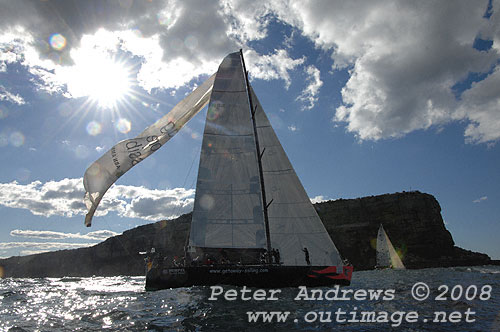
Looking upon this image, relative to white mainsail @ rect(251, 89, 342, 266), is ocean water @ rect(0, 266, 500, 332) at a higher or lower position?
lower

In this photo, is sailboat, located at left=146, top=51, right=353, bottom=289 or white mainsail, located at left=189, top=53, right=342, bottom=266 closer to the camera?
sailboat, located at left=146, top=51, right=353, bottom=289

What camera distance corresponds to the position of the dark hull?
47.6 feet

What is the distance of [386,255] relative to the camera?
51.6 m

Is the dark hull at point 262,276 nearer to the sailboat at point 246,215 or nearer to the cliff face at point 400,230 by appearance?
the sailboat at point 246,215

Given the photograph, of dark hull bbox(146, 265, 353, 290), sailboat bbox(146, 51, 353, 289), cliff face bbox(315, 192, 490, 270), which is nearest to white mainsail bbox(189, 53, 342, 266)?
sailboat bbox(146, 51, 353, 289)

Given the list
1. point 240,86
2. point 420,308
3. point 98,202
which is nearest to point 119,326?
point 98,202

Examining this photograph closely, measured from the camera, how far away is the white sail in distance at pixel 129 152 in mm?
16344

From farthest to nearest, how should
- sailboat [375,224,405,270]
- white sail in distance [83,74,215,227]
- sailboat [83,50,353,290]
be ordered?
sailboat [375,224,405,270]
white sail in distance [83,74,215,227]
sailboat [83,50,353,290]

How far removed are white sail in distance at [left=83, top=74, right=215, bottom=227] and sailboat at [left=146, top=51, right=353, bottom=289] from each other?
67.5 inches

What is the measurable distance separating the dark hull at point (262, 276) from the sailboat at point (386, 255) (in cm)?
4023

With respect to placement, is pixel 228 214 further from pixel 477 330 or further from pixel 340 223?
pixel 340 223

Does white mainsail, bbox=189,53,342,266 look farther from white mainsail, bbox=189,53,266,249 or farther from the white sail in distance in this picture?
the white sail in distance

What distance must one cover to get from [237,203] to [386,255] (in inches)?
1687

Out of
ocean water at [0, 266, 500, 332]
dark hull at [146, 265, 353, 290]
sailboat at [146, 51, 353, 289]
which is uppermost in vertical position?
sailboat at [146, 51, 353, 289]
